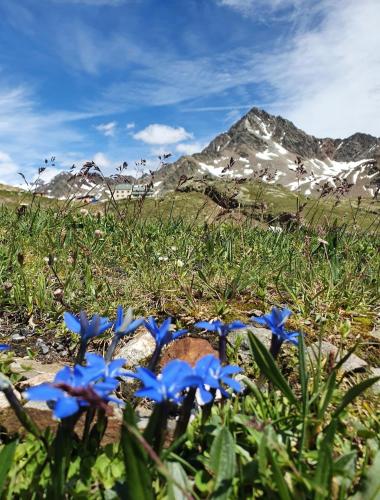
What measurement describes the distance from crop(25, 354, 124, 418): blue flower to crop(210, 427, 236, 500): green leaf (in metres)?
0.47

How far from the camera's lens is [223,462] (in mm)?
1475

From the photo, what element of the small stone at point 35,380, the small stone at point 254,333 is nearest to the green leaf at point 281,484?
the small stone at point 35,380

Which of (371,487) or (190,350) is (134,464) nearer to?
(371,487)

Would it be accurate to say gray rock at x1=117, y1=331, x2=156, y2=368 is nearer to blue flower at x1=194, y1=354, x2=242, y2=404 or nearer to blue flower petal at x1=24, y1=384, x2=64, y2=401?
blue flower at x1=194, y1=354, x2=242, y2=404

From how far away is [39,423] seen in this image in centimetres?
195

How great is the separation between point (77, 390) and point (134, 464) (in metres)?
0.39

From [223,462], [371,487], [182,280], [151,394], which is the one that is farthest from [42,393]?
[182,280]

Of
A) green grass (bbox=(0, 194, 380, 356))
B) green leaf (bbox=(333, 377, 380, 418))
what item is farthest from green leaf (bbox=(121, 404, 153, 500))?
green grass (bbox=(0, 194, 380, 356))

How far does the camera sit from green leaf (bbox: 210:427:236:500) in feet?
4.70

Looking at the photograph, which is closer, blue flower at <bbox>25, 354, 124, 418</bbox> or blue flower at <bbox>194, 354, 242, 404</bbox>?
blue flower at <bbox>25, 354, 124, 418</bbox>

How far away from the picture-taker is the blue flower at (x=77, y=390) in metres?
0.99

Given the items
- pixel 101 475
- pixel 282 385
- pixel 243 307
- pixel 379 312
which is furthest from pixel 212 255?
pixel 101 475

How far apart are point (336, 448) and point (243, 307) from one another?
5.98 ft

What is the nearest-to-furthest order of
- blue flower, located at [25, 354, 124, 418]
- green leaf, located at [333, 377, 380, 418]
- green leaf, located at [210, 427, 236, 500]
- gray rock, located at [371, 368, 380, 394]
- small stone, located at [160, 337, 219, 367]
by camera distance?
blue flower, located at [25, 354, 124, 418], green leaf, located at [210, 427, 236, 500], green leaf, located at [333, 377, 380, 418], gray rock, located at [371, 368, 380, 394], small stone, located at [160, 337, 219, 367]
